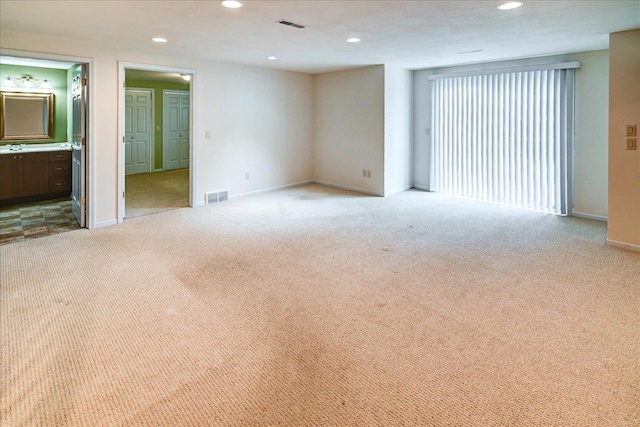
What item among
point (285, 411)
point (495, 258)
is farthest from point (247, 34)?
point (285, 411)

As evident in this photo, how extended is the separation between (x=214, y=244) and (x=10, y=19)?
9.44 feet

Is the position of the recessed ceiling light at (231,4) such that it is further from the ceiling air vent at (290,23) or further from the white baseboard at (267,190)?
the white baseboard at (267,190)

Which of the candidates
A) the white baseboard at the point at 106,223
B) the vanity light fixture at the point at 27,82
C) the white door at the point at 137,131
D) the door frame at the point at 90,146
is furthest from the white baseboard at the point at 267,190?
the white door at the point at 137,131

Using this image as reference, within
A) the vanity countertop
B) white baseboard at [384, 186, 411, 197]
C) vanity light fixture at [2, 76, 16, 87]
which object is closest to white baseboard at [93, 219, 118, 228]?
the vanity countertop

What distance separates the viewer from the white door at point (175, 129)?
10438 mm

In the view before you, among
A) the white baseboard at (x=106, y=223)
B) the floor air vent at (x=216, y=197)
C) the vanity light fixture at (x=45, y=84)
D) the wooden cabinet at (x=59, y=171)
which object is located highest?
the vanity light fixture at (x=45, y=84)

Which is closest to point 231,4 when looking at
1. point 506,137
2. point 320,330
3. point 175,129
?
point 320,330

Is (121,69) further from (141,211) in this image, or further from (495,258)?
(495,258)

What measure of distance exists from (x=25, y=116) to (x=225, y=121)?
3408mm

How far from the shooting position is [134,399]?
6.40 ft

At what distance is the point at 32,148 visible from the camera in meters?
6.70

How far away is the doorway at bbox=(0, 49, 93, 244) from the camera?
5.06 meters

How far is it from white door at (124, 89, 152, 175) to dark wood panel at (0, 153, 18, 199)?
337 cm

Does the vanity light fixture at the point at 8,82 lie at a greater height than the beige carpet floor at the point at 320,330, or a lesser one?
greater
